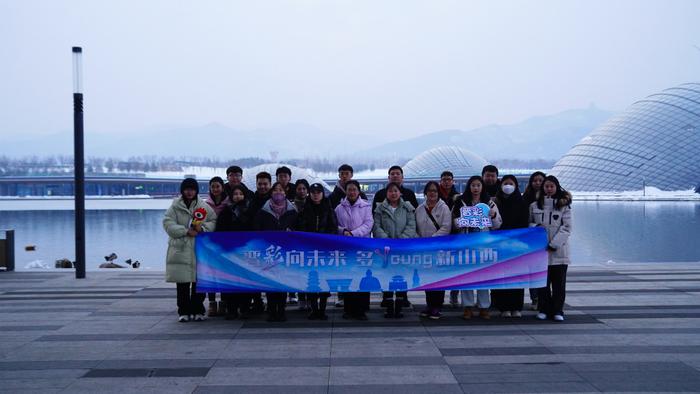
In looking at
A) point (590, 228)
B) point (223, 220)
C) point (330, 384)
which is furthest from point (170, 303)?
point (590, 228)

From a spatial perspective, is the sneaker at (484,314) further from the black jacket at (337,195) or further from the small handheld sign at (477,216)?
the black jacket at (337,195)

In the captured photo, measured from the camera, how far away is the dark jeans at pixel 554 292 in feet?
25.7

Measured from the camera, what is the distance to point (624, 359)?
6.07 m

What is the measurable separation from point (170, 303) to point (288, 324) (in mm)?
2542

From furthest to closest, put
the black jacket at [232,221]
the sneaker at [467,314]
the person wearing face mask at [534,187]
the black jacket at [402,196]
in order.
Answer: the black jacket at [402,196] → the person wearing face mask at [534,187] → the black jacket at [232,221] → the sneaker at [467,314]

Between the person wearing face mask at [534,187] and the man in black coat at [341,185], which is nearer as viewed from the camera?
the person wearing face mask at [534,187]

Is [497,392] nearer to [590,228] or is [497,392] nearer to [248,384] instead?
[248,384]

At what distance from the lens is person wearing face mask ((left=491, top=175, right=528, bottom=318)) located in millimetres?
8102

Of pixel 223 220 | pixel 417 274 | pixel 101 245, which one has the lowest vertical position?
pixel 101 245

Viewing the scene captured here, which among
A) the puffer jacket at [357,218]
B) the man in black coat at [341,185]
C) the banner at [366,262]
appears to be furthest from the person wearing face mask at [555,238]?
the man in black coat at [341,185]

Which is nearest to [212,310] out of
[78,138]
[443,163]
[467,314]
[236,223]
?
[236,223]

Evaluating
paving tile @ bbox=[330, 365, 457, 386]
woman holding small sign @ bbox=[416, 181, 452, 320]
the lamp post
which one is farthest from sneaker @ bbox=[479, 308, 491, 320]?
the lamp post

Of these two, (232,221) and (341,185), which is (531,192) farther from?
(232,221)

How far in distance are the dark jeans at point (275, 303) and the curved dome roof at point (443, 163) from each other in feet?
345
